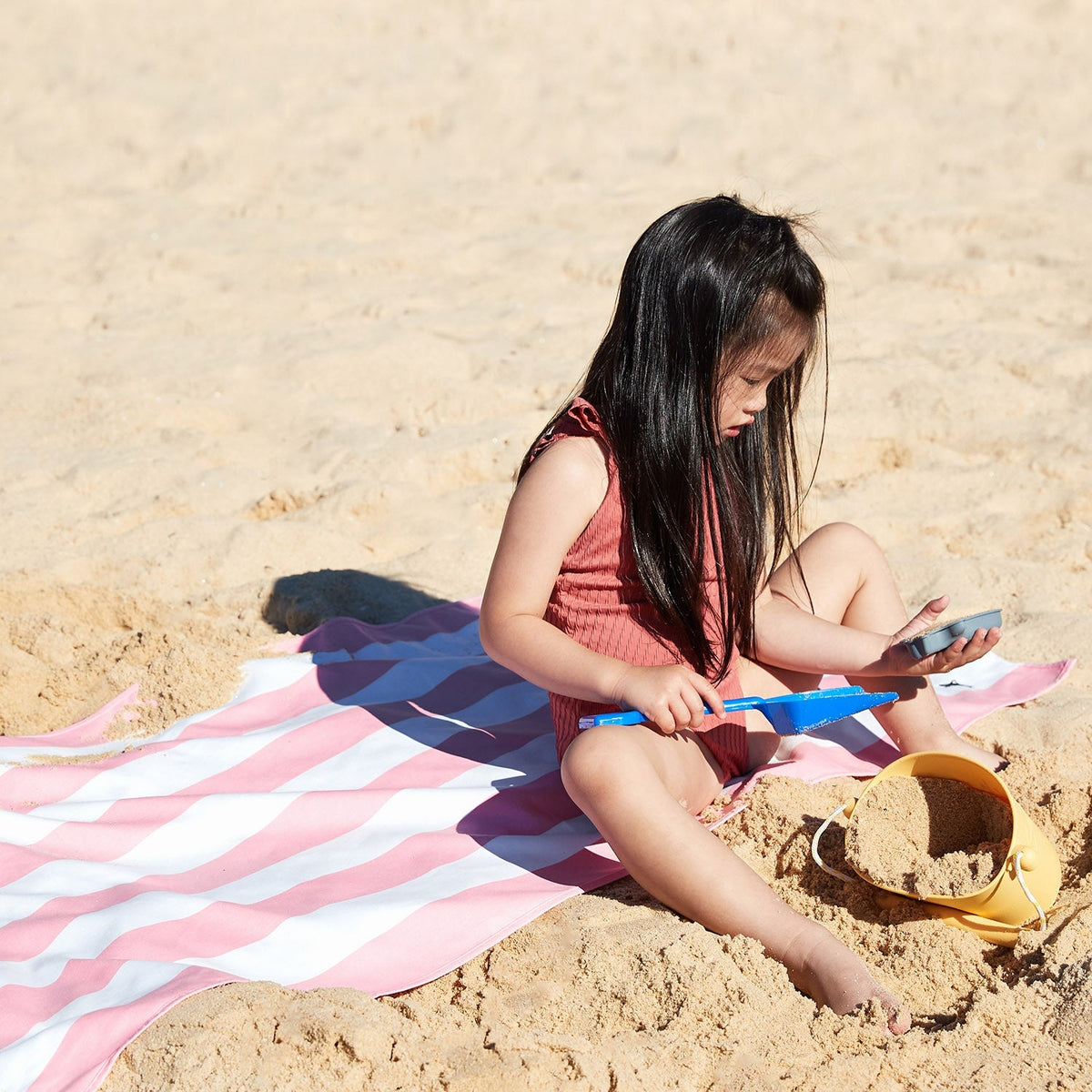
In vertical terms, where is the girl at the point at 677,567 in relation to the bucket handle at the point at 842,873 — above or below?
above

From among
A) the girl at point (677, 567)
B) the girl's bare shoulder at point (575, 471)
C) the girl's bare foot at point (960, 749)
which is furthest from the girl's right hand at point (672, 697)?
the girl's bare foot at point (960, 749)

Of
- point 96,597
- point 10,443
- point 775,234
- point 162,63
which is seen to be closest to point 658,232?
point 775,234

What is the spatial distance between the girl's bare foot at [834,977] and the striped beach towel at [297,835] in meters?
0.30

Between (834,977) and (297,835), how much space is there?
0.77 m

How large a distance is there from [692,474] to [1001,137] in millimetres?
4273

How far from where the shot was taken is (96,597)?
2.42 m

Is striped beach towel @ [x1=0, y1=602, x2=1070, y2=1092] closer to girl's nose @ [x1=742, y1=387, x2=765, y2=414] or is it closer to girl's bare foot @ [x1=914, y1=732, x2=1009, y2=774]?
girl's bare foot @ [x1=914, y1=732, x2=1009, y2=774]

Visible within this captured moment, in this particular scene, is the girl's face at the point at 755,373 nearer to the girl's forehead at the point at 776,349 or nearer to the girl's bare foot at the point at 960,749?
the girl's forehead at the point at 776,349

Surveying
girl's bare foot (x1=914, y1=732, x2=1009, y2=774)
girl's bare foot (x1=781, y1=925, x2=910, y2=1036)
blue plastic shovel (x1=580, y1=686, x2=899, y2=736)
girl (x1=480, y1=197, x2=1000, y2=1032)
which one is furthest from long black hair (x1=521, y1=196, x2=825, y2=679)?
girl's bare foot (x1=781, y1=925, x2=910, y2=1036)

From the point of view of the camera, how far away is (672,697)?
Result: 5.03ft

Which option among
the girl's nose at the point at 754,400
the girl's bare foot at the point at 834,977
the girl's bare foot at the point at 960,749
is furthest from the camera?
the girl's bare foot at the point at 960,749

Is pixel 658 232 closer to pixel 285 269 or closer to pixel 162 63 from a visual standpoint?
pixel 285 269

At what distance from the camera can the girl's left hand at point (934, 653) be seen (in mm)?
1664

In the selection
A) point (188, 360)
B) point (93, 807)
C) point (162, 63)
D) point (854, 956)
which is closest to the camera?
point (854, 956)
